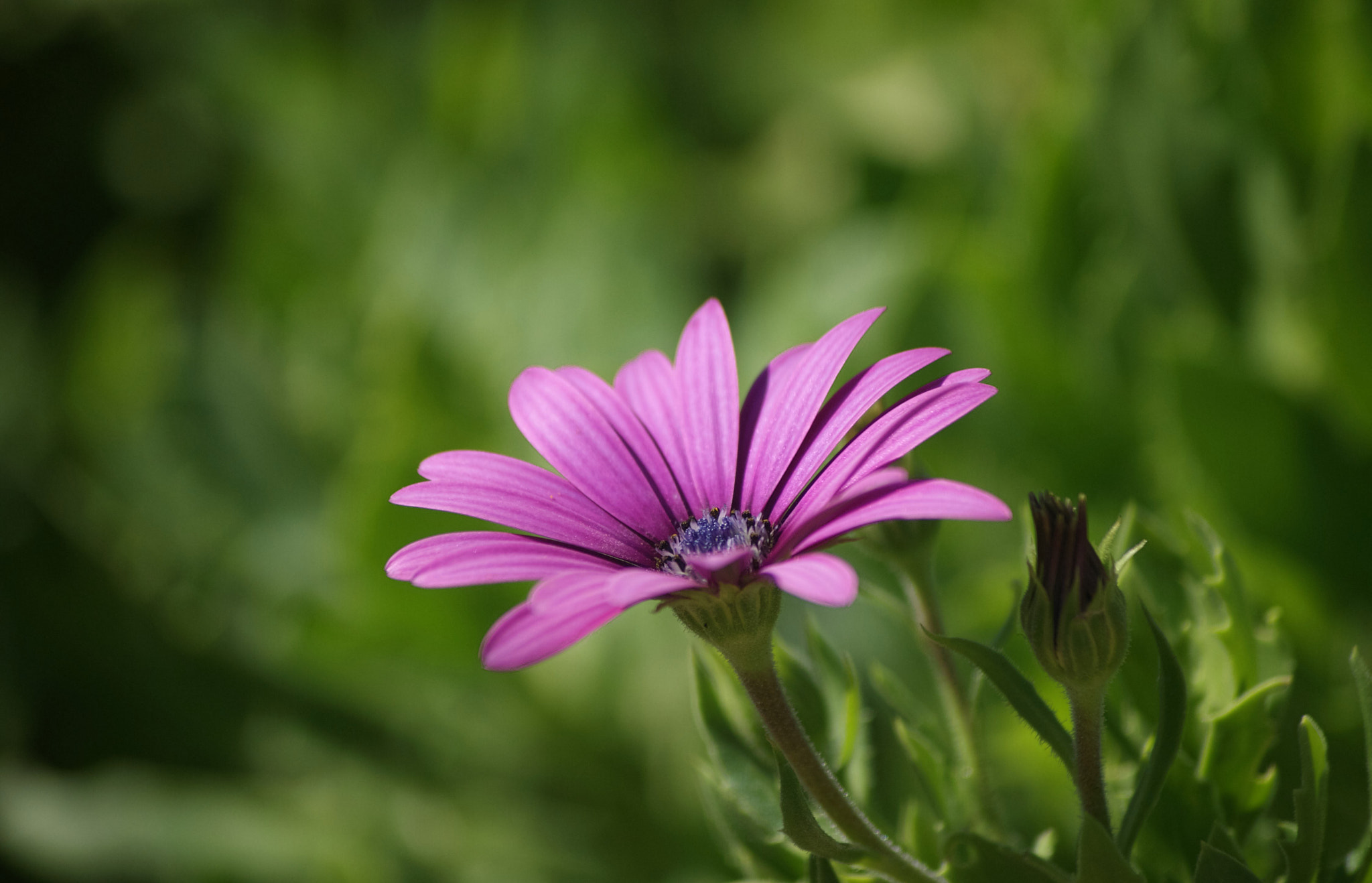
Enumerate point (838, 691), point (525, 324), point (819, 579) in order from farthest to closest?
1. point (525, 324)
2. point (838, 691)
3. point (819, 579)

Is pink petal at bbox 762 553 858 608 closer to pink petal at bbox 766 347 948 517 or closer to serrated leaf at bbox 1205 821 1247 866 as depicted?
pink petal at bbox 766 347 948 517

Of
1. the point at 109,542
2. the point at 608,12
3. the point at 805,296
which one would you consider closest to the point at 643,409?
the point at 805,296

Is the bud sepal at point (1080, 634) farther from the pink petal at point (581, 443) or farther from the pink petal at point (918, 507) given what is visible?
the pink petal at point (581, 443)

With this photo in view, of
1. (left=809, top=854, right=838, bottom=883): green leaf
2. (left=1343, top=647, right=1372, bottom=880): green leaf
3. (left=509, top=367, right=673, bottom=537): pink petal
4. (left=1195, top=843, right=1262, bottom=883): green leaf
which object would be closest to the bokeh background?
(left=1343, top=647, right=1372, bottom=880): green leaf

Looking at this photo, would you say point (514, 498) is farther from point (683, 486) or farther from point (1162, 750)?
point (1162, 750)

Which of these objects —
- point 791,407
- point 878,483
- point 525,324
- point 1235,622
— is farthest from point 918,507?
point 525,324

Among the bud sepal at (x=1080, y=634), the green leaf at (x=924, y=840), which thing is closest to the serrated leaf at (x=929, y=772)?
the green leaf at (x=924, y=840)
